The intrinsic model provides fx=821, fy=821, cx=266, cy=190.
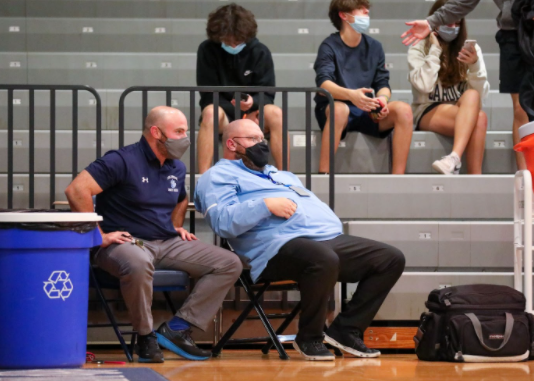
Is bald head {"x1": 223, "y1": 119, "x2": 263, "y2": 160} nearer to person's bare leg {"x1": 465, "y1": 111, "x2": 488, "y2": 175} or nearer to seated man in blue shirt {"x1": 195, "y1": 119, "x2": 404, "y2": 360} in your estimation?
seated man in blue shirt {"x1": 195, "y1": 119, "x2": 404, "y2": 360}

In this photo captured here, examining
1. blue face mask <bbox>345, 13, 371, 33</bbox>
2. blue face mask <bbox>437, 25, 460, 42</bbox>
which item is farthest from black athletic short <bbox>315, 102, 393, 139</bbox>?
blue face mask <bbox>437, 25, 460, 42</bbox>

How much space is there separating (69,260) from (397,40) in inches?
166

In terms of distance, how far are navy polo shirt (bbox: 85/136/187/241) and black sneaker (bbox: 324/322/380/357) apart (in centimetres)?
90

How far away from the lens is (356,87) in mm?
5258

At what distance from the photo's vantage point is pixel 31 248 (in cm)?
331

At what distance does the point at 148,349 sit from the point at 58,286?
51 cm

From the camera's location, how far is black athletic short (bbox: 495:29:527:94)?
452cm

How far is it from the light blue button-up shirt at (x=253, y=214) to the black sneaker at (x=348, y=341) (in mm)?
448

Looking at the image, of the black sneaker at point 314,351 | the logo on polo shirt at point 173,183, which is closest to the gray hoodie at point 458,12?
the logo on polo shirt at point 173,183

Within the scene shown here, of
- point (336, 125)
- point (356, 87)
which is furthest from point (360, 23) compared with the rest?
point (336, 125)

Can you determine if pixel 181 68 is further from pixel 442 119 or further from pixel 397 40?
pixel 442 119

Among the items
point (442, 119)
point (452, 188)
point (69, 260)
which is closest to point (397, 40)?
point (442, 119)

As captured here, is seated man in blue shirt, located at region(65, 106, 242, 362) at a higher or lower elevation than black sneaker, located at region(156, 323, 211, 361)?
higher

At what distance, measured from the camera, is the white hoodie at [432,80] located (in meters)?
5.22
